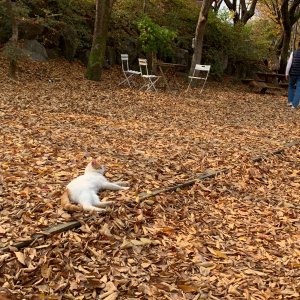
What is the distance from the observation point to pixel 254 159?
216 inches

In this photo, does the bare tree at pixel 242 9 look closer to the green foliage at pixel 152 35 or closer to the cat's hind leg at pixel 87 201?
the green foliage at pixel 152 35

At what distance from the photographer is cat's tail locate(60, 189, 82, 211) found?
3.32 meters

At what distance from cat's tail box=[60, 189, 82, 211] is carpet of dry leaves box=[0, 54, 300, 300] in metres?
0.06

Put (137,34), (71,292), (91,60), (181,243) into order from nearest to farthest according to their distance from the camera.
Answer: (71,292)
(181,243)
(91,60)
(137,34)

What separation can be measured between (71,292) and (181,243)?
1.01 meters

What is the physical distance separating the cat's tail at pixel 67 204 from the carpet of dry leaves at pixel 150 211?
0.06 m

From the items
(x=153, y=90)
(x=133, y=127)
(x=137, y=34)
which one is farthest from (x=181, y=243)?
(x=137, y=34)

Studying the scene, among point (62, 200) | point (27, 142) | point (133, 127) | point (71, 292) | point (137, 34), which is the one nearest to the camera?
point (71, 292)

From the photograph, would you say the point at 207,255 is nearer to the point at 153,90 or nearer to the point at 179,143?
A: the point at 179,143

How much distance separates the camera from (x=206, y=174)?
475cm

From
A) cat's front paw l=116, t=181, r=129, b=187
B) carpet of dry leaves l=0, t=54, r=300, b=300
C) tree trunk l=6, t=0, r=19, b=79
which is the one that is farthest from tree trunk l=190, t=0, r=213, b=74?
cat's front paw l=116, t=181, r=129, b=187

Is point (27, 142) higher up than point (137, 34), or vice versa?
point (137, 34)

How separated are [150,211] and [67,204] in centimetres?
73

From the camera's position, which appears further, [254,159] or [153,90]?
[153,90]
